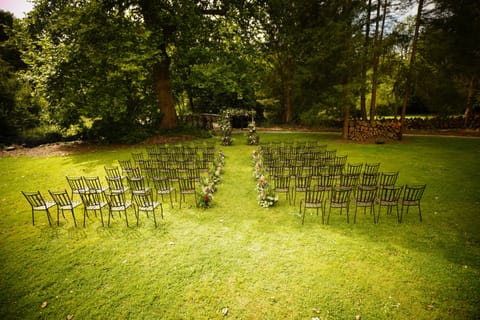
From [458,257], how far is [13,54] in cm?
4566

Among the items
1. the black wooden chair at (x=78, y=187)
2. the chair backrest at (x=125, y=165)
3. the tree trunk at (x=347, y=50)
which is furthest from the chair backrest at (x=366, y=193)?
the tree trunk at (x=347, y=50)

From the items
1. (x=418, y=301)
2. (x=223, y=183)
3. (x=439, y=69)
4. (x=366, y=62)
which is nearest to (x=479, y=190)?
(x=418, y=301)

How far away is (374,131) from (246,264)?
67.8 ft

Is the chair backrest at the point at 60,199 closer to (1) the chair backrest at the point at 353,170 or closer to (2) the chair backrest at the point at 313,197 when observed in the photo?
(2) the chair backrest at the point at 313,197

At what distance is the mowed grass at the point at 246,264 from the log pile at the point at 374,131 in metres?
12.3

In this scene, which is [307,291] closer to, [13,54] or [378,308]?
[378,308]

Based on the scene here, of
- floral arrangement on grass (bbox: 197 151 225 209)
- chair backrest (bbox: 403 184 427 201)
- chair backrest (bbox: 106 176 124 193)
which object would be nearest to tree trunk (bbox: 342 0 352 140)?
chair backrest (bbox: 403 184 427 201)

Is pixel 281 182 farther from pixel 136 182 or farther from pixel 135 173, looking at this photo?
pixel 135 173

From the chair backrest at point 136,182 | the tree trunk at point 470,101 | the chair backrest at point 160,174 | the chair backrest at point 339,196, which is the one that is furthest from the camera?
the tree trunk at point 470,101

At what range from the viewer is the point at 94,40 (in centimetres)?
1872

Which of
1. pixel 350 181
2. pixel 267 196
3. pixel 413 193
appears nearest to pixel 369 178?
pixel 350 181

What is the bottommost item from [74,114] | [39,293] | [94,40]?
[39,293]

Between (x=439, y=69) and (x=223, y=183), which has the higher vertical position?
(x=439, y=69)

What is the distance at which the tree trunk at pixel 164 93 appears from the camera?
23.4 meters
